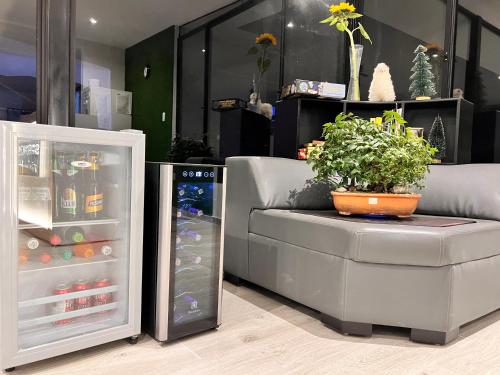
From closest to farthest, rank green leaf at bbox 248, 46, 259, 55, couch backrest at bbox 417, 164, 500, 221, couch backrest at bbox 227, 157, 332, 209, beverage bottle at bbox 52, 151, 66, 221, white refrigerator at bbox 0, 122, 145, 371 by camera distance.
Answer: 1. white refrigerator at bbox 0, 122, 145, 371
2. beverage bottle at bbox 52, 151, 66, 221
3. couch backrest at bbox 417, 164, 500, 221
4. couch backrest at bbox 227, 157, 332, 209
5. green leaf at bbox 248, 46, 259, 55

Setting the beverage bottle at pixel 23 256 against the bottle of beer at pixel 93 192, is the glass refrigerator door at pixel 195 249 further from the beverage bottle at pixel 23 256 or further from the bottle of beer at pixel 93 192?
the beverage bottle at pixel 23 256

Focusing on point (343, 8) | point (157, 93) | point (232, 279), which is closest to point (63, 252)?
point (232, 279)

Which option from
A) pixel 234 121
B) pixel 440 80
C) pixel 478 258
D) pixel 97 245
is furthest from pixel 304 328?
pixel 440 80

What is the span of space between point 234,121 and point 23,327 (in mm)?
2137

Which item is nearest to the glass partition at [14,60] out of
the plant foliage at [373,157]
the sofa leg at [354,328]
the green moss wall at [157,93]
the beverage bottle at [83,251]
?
the beverage bottle at [83,251]

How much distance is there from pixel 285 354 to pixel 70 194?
104 centimetres

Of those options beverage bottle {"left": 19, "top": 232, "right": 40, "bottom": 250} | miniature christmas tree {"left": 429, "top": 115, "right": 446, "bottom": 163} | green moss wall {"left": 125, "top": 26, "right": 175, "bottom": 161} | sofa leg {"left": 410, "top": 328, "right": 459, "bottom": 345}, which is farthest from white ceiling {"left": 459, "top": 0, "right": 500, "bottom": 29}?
green moss wall {"left": 125, "top": 26, "right": 175, "bottom": 161}

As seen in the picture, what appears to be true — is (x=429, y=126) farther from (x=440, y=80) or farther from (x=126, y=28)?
(x=126, y=28)

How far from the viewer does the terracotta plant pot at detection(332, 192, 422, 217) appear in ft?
6.10

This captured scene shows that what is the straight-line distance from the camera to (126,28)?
4.49 meters

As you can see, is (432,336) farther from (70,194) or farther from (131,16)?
(131,16)

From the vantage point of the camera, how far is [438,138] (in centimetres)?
269

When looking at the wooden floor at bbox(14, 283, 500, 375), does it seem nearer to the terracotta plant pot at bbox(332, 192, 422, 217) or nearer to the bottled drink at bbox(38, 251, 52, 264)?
the bottled drink at bbox(38, 251, 52, 264)

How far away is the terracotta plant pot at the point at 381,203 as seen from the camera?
6.10ft
